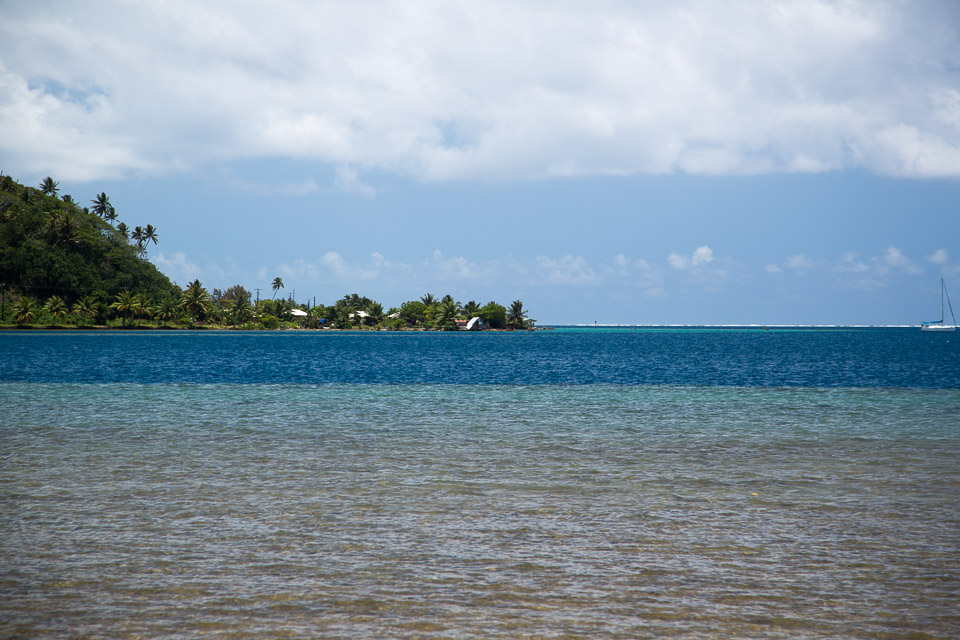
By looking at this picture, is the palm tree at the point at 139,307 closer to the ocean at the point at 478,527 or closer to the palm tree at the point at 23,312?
the palm tree at the point at 23,312

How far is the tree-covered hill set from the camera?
163500mm

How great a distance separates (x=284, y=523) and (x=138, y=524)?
223 cm

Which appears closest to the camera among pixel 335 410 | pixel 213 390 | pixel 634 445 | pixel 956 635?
pixel 956 635

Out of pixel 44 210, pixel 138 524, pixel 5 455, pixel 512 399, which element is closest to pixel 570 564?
pixel 138 524

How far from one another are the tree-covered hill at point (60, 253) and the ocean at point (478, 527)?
164 metres

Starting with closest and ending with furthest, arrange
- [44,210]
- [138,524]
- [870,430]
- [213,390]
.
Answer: [138,524]
[870,430]
[213,390]
[44,210]

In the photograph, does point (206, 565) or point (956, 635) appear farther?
point (206, 565)

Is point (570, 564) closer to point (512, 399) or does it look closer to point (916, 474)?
point (916, 474)

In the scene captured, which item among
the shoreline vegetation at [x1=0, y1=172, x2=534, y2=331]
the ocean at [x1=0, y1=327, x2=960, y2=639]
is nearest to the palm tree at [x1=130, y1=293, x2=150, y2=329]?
the shoreline vegetation at [x1=0, y1=172, x2=534, y2=331]

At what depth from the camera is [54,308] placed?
16138cm

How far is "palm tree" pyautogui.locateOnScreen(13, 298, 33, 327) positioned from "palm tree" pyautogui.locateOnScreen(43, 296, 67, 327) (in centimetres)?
538

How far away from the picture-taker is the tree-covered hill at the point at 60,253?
164m

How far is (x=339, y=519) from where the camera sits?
11.5m

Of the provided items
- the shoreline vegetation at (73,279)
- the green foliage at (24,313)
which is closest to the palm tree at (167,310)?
the shoreline vegetation at (73,279)
